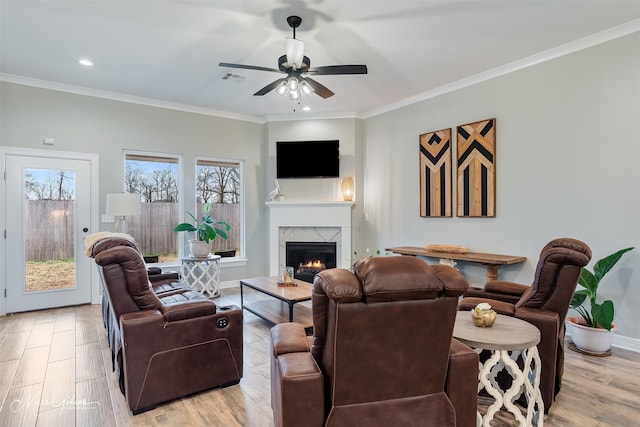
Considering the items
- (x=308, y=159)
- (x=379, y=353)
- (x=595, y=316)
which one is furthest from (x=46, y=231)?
(x=595, y=316)

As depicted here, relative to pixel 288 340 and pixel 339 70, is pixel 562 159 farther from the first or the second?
pixel 288 340

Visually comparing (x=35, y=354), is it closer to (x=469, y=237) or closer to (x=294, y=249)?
(x=294, y=249)

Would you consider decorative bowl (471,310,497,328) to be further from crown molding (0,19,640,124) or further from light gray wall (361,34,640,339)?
crown molding (0,19,640,124)

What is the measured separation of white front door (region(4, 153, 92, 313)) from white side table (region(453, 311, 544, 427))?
16.4 ft

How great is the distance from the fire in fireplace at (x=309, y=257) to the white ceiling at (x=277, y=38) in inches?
103

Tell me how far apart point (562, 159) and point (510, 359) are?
2.73m

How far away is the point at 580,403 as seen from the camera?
230cm

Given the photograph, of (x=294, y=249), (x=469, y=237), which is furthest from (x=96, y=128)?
(x=469, y=237)

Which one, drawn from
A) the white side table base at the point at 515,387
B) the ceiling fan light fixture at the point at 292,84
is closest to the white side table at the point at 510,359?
the white side table base at the point at 515,387

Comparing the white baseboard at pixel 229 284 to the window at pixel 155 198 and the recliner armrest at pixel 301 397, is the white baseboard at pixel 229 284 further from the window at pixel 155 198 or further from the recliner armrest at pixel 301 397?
the recliner armrest at pixel 301 397

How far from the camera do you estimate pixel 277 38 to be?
342cm

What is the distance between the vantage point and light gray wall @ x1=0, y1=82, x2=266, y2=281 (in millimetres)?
4418

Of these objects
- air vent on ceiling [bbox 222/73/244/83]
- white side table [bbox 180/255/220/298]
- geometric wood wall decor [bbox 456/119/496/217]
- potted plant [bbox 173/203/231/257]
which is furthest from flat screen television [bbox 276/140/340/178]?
geometric wood wall decor [bbox 456/119/496/217]

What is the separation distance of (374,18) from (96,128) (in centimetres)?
412
